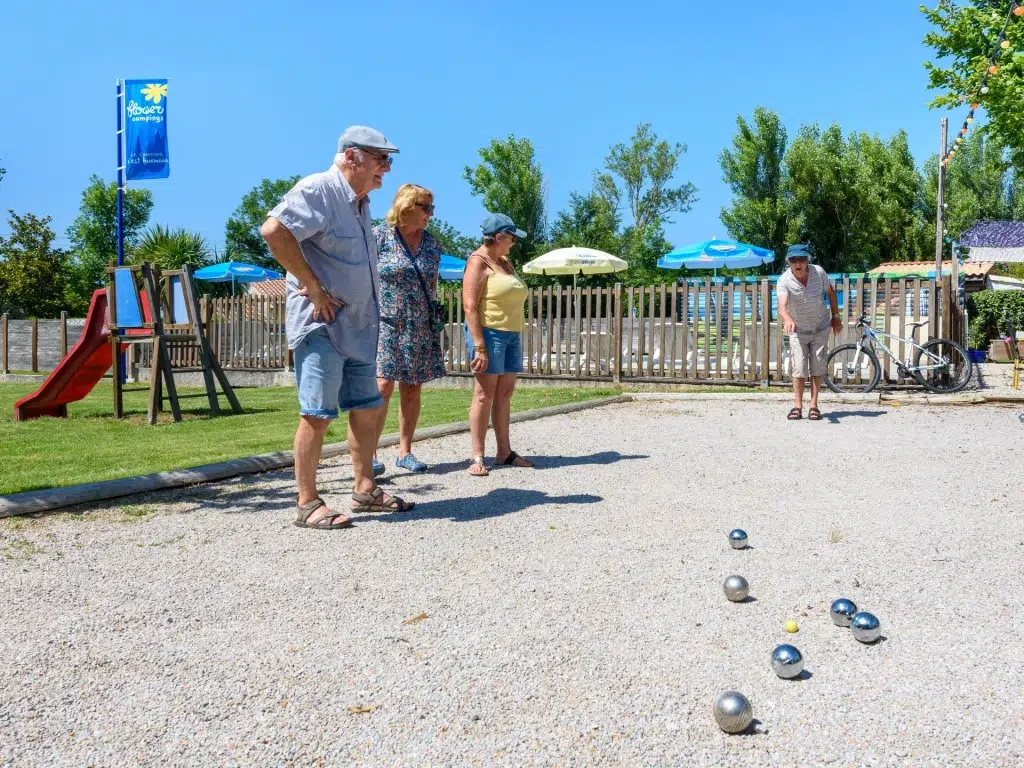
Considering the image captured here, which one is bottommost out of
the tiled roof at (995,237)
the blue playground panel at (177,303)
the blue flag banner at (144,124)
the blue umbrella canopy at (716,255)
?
the blue playground panel at (177,303)

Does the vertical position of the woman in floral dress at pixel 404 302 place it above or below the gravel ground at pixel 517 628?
above

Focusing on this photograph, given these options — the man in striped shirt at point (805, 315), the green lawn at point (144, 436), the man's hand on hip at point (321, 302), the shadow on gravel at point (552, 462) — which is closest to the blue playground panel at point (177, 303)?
the green lawn at point (144, 436)

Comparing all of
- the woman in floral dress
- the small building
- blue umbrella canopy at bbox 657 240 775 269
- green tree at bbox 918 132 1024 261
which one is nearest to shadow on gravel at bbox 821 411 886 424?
the woman in floral dress

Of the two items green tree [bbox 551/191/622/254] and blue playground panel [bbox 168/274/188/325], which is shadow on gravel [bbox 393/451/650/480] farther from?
green tree [bbox 551/191/622/254]

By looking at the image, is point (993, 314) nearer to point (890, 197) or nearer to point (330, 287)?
point (890, 197)

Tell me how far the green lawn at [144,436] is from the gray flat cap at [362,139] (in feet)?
8.64

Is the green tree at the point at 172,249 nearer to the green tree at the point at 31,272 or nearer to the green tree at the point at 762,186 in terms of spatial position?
the green tree at the point at 31,272

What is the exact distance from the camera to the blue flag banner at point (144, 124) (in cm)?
1647

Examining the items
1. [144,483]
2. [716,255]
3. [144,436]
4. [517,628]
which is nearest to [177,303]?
[144,436]

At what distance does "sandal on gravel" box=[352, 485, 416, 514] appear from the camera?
4555mm

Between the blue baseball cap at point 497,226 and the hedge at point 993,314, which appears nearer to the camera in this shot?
the blue baseball cap at point 497,226

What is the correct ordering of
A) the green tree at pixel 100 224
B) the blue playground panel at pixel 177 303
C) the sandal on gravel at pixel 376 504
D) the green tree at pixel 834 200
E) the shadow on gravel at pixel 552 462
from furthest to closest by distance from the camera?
the green tree at pixel 100 224 < the green tree at pixel 834 200 < the blue playground panel at pixel 177 303 < the shadow on gravel at pixel 552 462 < the sandal on gravel at pixel 376 504

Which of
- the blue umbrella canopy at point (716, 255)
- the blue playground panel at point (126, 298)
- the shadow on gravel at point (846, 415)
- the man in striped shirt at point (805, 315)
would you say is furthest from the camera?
the blue umbrella canopy at point (716, 255)

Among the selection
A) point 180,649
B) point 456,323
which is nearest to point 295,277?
point 180,649
